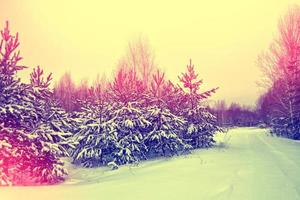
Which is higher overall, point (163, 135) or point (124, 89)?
point (124, 89)

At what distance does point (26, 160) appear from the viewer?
12984 mm

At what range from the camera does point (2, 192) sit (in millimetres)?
8750

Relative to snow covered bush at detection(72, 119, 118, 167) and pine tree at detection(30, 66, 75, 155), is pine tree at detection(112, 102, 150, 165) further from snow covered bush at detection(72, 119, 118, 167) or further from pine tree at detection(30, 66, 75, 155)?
pine tree at detection(30, 66, 75, 155)

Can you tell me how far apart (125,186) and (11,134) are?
581cm

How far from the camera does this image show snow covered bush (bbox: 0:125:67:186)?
1194 centimetres

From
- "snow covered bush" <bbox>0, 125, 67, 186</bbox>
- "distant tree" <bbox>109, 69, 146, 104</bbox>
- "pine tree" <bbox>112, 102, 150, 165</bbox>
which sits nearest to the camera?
"snow covered bush" <bbox>0, 125, 67, 186</bbox>

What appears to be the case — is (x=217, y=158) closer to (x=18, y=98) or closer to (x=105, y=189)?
(x=105, y=189)

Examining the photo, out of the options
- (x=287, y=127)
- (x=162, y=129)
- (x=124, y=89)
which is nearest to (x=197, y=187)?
(x=162, y=129)

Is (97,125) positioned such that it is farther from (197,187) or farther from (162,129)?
(197,187)

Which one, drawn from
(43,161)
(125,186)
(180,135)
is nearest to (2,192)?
(125,186)

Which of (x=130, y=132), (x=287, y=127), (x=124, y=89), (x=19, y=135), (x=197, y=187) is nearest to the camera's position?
(x=197, y=187)

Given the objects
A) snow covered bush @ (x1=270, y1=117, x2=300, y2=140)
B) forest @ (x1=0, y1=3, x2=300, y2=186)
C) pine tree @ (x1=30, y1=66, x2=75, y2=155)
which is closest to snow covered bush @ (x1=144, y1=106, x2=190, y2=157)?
forest @ (x1=0, y1=3, x2=300, y2=186)

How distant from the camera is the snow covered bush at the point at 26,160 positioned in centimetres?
1194

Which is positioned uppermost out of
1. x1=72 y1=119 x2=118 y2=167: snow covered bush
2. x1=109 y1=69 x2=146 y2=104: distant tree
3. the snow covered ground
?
x1=109 y1=69 x2=146 y2=104: distant tree
